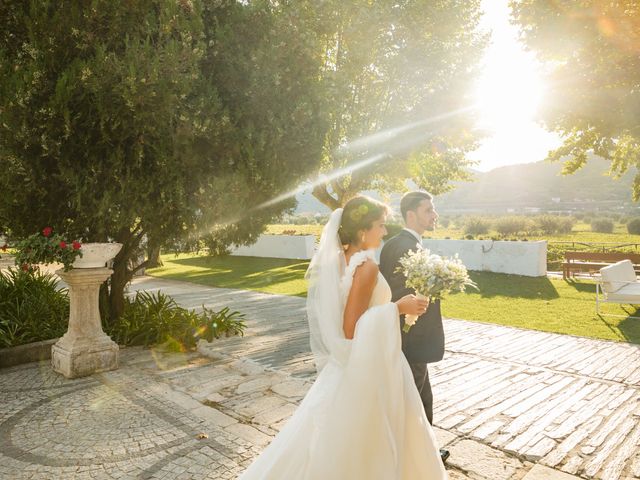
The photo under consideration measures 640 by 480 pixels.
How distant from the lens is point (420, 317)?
4.12 m

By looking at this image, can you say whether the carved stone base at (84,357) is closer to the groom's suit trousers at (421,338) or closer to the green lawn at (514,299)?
the green lawn at (514,299)

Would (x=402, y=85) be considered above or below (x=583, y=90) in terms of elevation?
above

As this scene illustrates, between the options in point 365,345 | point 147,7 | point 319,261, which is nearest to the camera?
point 365,345

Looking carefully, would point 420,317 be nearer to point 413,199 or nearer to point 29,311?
point 413,199

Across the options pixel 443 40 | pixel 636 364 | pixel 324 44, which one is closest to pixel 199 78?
pixel 636 364

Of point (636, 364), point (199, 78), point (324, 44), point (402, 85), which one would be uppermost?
point (324, 44)

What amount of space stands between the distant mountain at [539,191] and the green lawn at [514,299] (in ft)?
317

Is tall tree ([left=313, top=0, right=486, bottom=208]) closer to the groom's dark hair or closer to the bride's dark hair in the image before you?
the groom's dark hair

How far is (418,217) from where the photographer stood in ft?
13.8

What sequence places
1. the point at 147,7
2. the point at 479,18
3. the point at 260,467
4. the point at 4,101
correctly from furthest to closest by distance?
the point at 479,18 < the point at 147,7 < the point at 4,101 < the point at 260,467

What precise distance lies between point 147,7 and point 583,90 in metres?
13.7

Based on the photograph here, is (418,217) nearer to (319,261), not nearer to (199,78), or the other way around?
(319,261)

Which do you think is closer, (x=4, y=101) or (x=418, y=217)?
(x=418, y=217)

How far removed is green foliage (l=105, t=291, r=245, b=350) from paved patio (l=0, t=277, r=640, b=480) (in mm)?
415
